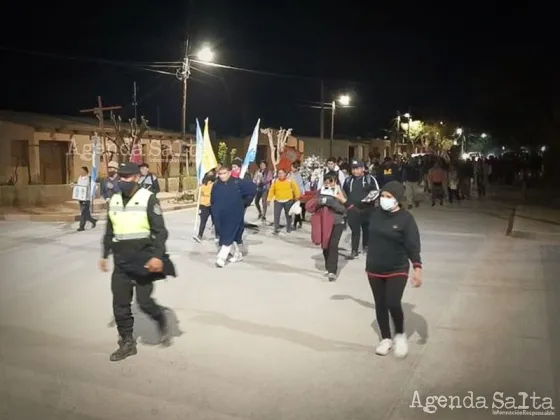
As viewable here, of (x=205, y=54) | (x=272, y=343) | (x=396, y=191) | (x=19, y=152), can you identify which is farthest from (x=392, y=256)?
(x=19, y=152)

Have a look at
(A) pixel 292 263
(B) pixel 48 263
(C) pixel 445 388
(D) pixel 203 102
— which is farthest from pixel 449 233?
(D) pixel 203 102

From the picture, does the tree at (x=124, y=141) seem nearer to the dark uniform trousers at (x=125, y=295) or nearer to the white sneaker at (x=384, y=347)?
the dark uniform trousers at (x=125, y=295)

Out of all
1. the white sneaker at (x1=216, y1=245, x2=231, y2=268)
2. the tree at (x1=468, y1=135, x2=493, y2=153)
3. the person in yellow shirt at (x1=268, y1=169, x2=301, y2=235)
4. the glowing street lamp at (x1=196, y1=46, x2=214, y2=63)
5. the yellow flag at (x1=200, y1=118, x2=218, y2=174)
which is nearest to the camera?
the white sneaker at (x1=216, y1=245, x2=231, y2=268)

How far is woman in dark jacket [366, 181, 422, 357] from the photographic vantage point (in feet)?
19.8

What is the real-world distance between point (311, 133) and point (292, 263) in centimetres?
5863

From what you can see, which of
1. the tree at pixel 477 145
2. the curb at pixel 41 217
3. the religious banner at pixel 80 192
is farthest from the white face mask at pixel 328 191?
the tree at pixel 477 145

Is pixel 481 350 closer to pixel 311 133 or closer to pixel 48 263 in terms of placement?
pixel 48 263

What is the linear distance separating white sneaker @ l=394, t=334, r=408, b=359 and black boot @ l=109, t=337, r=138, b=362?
2432 mm

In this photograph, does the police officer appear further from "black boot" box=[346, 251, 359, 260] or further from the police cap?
"black boot" box=[346, 251, 359, 260]

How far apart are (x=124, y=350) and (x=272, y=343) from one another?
1.44 meters

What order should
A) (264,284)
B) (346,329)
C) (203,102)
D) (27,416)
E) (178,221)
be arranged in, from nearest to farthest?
(27,416), (346,329), (264,284), (178,221), (203,102)

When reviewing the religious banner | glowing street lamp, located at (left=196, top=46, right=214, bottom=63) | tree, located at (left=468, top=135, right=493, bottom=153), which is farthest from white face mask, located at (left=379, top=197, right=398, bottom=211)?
tree, located at (left=468, top=135, right=493, bottom=153)

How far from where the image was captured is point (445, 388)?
5375mm

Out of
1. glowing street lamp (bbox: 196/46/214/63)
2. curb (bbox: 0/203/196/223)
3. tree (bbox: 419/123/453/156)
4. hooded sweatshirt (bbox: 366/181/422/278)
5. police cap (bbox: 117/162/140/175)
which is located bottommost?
curb (bbox: 0/203/196/223)
